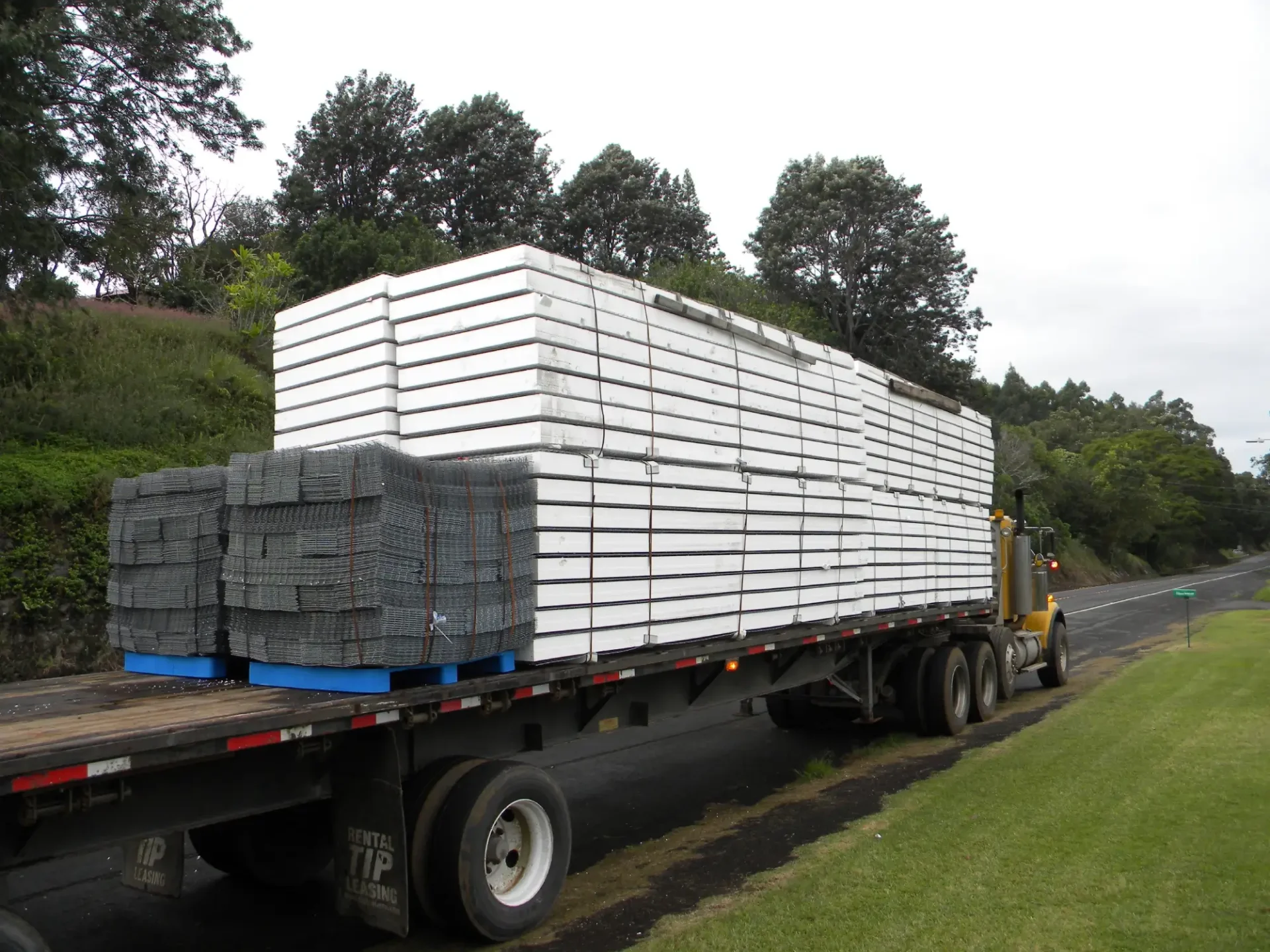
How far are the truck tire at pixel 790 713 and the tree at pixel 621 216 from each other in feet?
95.6

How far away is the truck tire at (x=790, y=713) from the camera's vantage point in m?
11.5

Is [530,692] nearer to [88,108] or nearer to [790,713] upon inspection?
[790,713]

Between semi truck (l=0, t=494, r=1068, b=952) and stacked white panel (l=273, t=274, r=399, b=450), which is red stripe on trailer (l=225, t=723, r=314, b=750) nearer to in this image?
semi truck (l=0, t=494, r=1068, b=952)

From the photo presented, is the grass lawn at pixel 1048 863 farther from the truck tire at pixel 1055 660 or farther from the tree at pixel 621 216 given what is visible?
the tree at pixel 621 216

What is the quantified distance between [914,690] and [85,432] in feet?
39.2

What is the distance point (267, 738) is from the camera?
416cm

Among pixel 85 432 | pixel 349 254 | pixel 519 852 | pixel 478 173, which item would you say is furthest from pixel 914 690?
pixel 478 173

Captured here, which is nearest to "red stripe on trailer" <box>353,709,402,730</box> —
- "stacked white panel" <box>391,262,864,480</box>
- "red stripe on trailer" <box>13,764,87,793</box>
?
"red stripe on trailer" <box>13,764,87,793</box>

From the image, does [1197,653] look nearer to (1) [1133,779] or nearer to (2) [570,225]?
(1) [1133,779]

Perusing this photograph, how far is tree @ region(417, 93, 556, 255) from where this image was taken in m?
36.0

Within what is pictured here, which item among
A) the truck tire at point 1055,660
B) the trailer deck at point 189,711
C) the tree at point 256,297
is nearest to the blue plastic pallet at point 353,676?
the trailer deck at point 189,711

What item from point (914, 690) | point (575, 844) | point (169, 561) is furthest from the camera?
point (914, 690)

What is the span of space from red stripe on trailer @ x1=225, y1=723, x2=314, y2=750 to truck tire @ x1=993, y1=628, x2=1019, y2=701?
10339 mm

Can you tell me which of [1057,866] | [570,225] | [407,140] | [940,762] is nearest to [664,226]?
[570,225]
